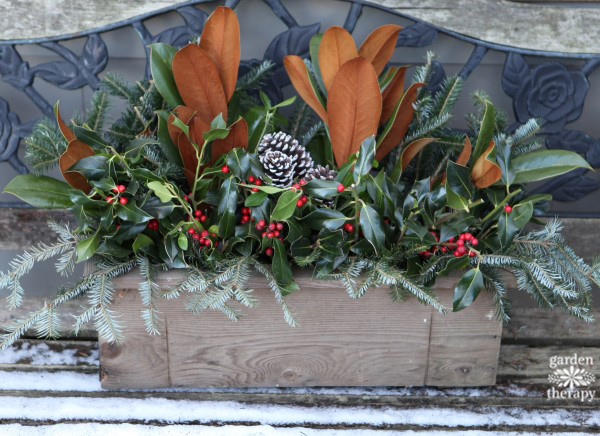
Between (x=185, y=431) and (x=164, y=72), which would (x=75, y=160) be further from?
(x=185, y=431)

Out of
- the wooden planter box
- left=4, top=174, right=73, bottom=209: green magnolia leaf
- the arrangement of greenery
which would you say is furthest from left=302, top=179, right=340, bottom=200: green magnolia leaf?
left=4, top=174, right=73, bottom=209: green magnolia leaf

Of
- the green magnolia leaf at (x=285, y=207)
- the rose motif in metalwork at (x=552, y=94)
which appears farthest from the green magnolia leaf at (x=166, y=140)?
the rose motif in metalwork at (x=552, y=94)

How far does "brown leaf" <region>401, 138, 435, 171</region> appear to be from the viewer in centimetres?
91

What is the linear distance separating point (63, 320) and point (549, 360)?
92cm

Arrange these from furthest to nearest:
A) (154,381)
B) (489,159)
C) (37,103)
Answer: (37,103), (154,381), (489,159)

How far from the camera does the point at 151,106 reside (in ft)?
3.17

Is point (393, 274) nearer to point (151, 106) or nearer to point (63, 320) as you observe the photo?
point (151, 106)

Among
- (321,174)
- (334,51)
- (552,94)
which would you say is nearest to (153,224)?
(321,174)

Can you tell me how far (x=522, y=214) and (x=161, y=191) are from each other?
1.64ft

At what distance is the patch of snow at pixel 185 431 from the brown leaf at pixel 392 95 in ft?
1.63

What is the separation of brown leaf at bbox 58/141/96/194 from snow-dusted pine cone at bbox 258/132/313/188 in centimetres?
26

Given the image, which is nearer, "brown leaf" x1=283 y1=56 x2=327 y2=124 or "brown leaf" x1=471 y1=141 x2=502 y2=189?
"brown leaf" x1=471 y1=141 x2=502 y2=189

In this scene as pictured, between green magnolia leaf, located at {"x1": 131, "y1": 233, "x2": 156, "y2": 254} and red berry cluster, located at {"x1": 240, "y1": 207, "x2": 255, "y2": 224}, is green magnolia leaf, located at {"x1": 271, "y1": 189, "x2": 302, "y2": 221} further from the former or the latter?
green magnolia leaf, located at {"x1": 131, "y1": 233, "x2": 156, "y2": 254}

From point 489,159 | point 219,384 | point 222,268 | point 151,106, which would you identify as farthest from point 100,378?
point 489,159
